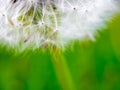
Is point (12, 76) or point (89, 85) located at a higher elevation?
point (12, 76)

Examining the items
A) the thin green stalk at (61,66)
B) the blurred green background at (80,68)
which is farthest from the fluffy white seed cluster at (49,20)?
the blurred green background at (80,68)

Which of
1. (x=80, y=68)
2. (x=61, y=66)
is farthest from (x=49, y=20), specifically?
(x=80, y=68)

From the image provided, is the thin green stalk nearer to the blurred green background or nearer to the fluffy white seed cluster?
the fluffy white seed cluster

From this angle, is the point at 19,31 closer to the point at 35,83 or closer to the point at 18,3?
the point at 18,3

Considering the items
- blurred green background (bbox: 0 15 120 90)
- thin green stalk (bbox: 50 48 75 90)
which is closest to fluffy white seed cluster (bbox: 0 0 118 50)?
thin green stalk (bbox: 50 48 75 90)

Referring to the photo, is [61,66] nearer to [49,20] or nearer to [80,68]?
[49,20]

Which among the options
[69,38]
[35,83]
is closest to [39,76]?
[35,83]
